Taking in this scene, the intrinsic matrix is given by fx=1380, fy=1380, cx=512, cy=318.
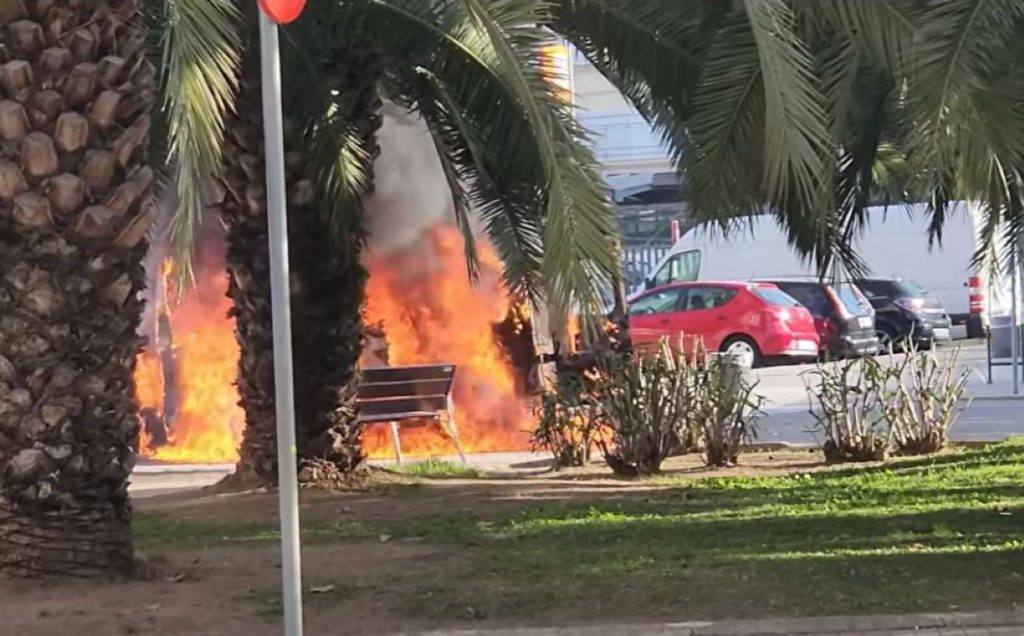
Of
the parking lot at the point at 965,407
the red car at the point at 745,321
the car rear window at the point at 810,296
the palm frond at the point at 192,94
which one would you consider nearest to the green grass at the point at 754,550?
the palm frond at the point at 192,94

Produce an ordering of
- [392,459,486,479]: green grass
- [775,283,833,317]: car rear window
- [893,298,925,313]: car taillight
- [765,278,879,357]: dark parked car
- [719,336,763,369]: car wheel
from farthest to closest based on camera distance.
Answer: [893,298,925,313]: car taillight
[775,283,833,317]: car rear window
[719,336,763,369]: car wheel
[765,278,879,357]: dark parked car
[392,459,486,479]: green grass

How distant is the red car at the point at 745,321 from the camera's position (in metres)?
25.2

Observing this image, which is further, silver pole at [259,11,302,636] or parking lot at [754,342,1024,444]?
parking lot at [754,342,1024,444]

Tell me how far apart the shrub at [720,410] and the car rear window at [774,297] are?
13.3 m

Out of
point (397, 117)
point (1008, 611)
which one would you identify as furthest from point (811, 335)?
point (1008, 611)

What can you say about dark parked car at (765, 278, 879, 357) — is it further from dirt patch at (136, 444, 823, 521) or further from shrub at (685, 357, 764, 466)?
dirt patch at (136, 444, 823, 521)

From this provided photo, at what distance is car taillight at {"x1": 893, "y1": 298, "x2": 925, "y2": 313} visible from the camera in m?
28.5

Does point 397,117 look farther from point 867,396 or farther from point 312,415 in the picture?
point 867,396

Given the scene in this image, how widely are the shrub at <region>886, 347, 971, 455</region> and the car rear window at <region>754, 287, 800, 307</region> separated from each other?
12740mm

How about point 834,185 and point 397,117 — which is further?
point 397,117

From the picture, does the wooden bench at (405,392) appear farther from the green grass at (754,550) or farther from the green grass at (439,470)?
the green grass at (754,550)

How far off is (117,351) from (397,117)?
7891mm

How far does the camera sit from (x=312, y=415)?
1076 cm

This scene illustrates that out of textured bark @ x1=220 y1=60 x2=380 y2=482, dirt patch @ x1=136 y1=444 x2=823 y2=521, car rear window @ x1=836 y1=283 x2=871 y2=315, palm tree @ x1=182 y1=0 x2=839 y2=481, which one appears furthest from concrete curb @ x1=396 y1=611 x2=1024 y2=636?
car rear window @ x1=836 y1=283 x2=871 y2=315
